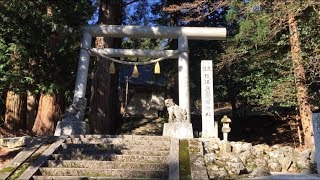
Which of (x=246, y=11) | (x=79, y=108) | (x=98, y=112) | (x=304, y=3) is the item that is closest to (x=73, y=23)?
(x=79, y=108)

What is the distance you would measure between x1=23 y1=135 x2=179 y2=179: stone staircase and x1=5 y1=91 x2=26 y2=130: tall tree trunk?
11.0ft

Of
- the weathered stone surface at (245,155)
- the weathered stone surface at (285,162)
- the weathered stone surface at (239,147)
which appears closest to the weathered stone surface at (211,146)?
the weathered stone surface at (239,147)

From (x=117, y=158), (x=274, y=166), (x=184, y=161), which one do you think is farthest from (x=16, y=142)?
(x=274, y=166)

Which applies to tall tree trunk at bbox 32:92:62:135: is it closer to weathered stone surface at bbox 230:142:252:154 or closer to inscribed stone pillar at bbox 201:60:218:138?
inscribed stone pillar at bbox 201:60:218:138

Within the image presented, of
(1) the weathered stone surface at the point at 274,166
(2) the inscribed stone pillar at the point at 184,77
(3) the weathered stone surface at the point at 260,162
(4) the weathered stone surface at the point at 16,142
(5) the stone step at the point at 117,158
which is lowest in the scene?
(1) the weathered stone surface at the point at 274,166

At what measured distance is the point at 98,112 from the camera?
14.1m

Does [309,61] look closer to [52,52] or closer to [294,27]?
[294,27]

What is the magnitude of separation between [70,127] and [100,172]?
3.04 meters

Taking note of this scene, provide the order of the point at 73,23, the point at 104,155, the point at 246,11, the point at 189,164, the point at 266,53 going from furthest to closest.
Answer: the point at 266,53
the point at 246,11
the point at 73,23
the point at 104,155
the point at 189,164

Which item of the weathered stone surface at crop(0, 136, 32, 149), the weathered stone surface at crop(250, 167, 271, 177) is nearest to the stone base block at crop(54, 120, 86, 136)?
the weathered stone surface at crop(0, 136, 32, 149)

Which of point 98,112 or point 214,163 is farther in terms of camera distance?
point 98,112

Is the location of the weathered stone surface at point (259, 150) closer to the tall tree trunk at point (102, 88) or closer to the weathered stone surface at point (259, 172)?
the weathered stone surface at point (259, 172)

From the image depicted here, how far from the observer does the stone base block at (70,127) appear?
9.59m

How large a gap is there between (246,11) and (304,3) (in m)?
1.96
